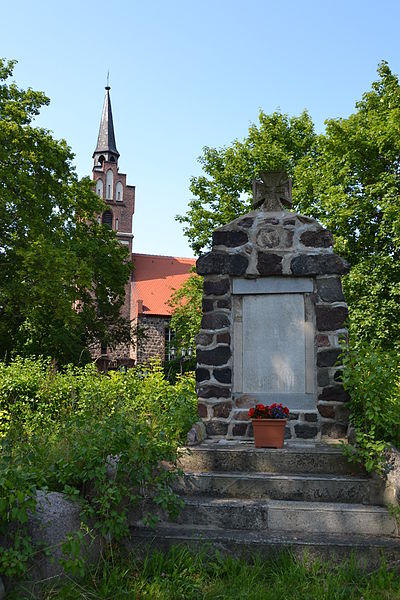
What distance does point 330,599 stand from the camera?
345 centimetres

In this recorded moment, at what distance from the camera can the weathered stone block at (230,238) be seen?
7.06 meters

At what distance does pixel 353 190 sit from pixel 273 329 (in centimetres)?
1338

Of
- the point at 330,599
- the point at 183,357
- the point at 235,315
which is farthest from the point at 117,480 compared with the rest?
the point at 183,357

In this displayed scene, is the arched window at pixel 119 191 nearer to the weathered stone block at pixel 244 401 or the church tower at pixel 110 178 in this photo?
the church tower at pixel 110 178

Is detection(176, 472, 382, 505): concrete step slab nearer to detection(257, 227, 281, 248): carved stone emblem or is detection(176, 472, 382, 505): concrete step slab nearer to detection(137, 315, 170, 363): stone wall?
detection(257, 227, 281, 248): carved stone emblem

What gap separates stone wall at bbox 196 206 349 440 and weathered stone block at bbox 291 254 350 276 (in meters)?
0.01

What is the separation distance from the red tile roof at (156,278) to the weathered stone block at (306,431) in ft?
84.2

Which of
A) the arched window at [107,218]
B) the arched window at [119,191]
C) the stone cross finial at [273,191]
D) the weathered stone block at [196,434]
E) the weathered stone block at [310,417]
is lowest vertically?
the weathered stone block at [196,434]

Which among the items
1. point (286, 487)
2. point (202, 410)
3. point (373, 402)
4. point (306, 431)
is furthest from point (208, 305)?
point (286, 487)

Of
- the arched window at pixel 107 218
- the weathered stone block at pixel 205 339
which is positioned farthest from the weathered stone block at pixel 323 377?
the arched window at pixel 107 218

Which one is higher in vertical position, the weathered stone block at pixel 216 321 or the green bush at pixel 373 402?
the weathered stone block at pixel 216 321

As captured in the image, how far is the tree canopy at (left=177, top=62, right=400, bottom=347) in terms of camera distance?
16.7 metres

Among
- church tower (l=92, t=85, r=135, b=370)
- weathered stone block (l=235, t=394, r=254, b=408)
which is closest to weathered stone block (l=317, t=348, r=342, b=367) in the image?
weathered stone block (l=235, t=394, r=254, b=408)

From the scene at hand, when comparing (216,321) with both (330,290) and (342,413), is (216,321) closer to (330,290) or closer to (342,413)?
(330,290)
